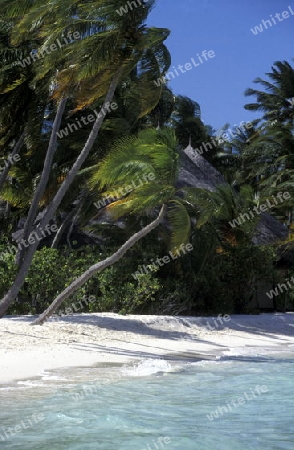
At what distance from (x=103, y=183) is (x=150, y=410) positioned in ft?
22.4

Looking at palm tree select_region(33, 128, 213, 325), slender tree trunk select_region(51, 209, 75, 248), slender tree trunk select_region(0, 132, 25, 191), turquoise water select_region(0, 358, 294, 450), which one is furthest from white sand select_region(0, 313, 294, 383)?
slender tree trunk select_region(0, 132, 25, 191)

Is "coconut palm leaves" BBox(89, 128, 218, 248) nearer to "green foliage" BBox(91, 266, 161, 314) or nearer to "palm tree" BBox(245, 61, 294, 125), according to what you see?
"green foliage" BBox(91, 266, 161, 314)

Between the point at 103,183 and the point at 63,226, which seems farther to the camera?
the point at 63,226

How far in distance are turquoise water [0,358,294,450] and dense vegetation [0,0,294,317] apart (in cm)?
468

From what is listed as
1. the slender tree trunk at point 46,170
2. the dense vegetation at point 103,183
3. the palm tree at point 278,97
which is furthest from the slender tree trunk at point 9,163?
the palm tree at point 278,97

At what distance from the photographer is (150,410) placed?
734 cm

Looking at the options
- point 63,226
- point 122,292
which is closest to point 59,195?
point 122,292

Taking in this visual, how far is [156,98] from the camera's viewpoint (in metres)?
15.0

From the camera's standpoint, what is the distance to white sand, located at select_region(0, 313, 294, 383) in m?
10.3

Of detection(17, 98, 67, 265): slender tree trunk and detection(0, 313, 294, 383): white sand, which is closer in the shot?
detection(0, 313, 294, 383): white sand

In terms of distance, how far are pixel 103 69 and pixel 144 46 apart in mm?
1053

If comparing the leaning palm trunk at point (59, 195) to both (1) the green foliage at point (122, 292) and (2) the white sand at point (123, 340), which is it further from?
(1) the green foliage at point (122, 292)

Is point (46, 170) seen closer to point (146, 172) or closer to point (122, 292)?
point (146, 172)

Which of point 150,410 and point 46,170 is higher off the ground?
point 46,170
